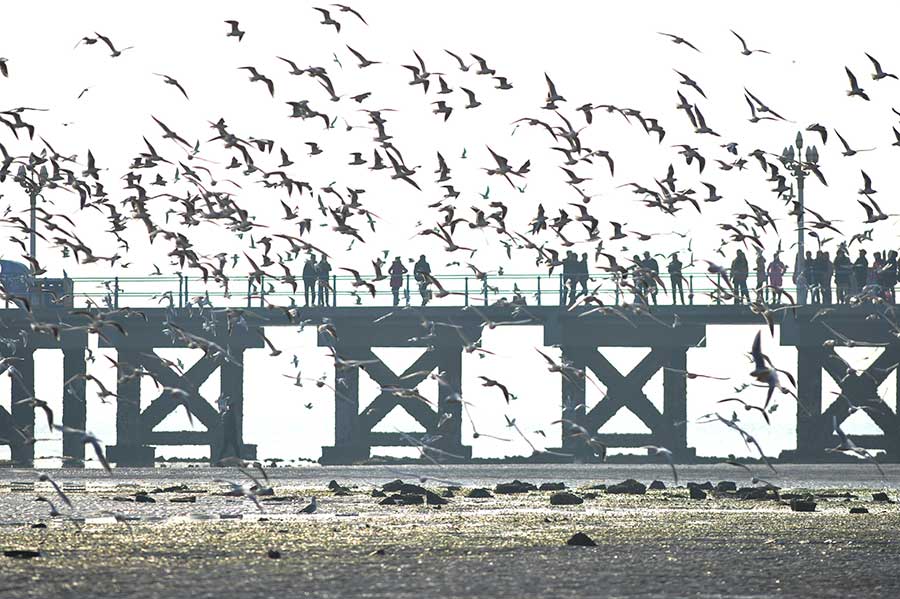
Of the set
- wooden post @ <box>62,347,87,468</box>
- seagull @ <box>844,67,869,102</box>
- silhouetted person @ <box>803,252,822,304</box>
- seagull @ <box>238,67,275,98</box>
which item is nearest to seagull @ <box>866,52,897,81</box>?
seagull @ <box>844,67,869,102</box>

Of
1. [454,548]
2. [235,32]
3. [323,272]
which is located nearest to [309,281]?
[323,272]

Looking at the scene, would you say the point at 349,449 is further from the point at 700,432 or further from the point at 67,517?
the point at 700,432

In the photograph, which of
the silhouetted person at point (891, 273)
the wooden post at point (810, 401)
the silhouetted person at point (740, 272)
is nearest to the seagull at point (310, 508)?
the silhouetted person at point (740, 272)

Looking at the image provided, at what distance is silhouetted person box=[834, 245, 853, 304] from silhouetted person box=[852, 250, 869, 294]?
19 cm

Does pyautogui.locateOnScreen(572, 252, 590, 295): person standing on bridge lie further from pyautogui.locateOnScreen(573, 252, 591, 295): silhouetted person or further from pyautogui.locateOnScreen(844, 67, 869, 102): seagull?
pyautogui.locateOnScreen(844, 67, 869, 102): seagull

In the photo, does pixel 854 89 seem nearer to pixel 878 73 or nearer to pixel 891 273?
pixel 878 73

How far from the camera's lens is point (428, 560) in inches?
869

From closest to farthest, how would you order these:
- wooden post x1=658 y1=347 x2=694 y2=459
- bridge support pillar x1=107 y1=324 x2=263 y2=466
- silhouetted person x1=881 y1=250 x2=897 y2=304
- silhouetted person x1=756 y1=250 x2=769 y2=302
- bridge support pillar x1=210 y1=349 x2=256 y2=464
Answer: silhouetted person x1=756 y1=250 x2=769 y2=302, silhouetted person x1=881 y1=250 x2=897 y2=304, wooden post x1=658 y1=347 x2=694 y2=459, bridge support pillar x1=210 y1=349 x2=256 y2=464, bridge support pillar x1=107 y1=324 x2=263 y2=466

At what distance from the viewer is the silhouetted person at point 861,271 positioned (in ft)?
150

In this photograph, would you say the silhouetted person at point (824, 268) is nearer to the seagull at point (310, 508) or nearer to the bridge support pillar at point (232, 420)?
the bridge support pillar at point (232, 420)

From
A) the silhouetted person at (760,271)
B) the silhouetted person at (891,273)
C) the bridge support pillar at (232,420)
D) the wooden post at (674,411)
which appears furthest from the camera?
the bridge support pillar at (232,420)

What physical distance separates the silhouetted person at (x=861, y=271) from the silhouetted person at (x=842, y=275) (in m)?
0.19

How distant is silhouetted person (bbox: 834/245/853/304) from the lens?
46812 millimetres

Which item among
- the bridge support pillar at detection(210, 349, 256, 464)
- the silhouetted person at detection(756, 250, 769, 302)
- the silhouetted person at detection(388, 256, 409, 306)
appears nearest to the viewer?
the silhouetted person at detection(756, 250, 769, 302)
